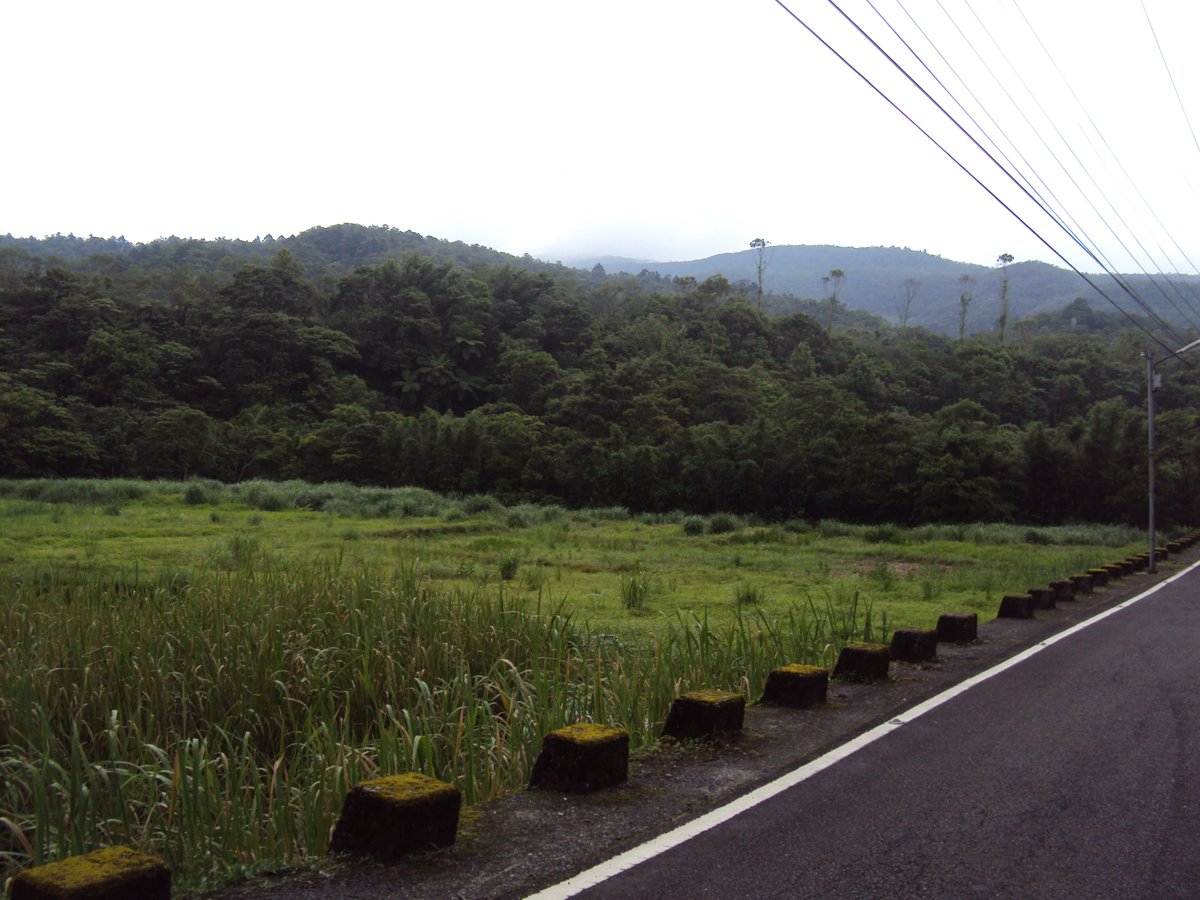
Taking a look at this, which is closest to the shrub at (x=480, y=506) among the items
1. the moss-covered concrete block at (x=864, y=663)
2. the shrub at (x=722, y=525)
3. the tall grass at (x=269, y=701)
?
the shrub at (x=722, y=525)

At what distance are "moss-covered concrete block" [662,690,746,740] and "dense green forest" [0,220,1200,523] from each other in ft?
131

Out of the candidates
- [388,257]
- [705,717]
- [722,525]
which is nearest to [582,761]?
[705,717]

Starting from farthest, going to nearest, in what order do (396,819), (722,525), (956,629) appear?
(722,525), (956,629), (396,819)

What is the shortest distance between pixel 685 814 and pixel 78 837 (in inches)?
89.2

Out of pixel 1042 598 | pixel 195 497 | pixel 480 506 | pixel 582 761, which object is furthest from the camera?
pixel 480 506

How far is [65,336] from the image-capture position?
5850 cm

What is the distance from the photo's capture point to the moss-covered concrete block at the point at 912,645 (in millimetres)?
7273

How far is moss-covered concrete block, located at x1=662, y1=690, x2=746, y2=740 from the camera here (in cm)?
482

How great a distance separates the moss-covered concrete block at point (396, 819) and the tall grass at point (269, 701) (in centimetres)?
26

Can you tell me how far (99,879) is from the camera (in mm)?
2504

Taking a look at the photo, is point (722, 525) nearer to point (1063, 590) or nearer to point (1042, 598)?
point (1063, 590)

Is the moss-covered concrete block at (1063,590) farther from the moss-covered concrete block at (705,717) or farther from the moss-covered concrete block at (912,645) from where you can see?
the moss-covered concrete block at (705,717)

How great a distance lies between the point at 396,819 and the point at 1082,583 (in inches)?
483

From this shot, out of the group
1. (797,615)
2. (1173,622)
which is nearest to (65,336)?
(797,615)
